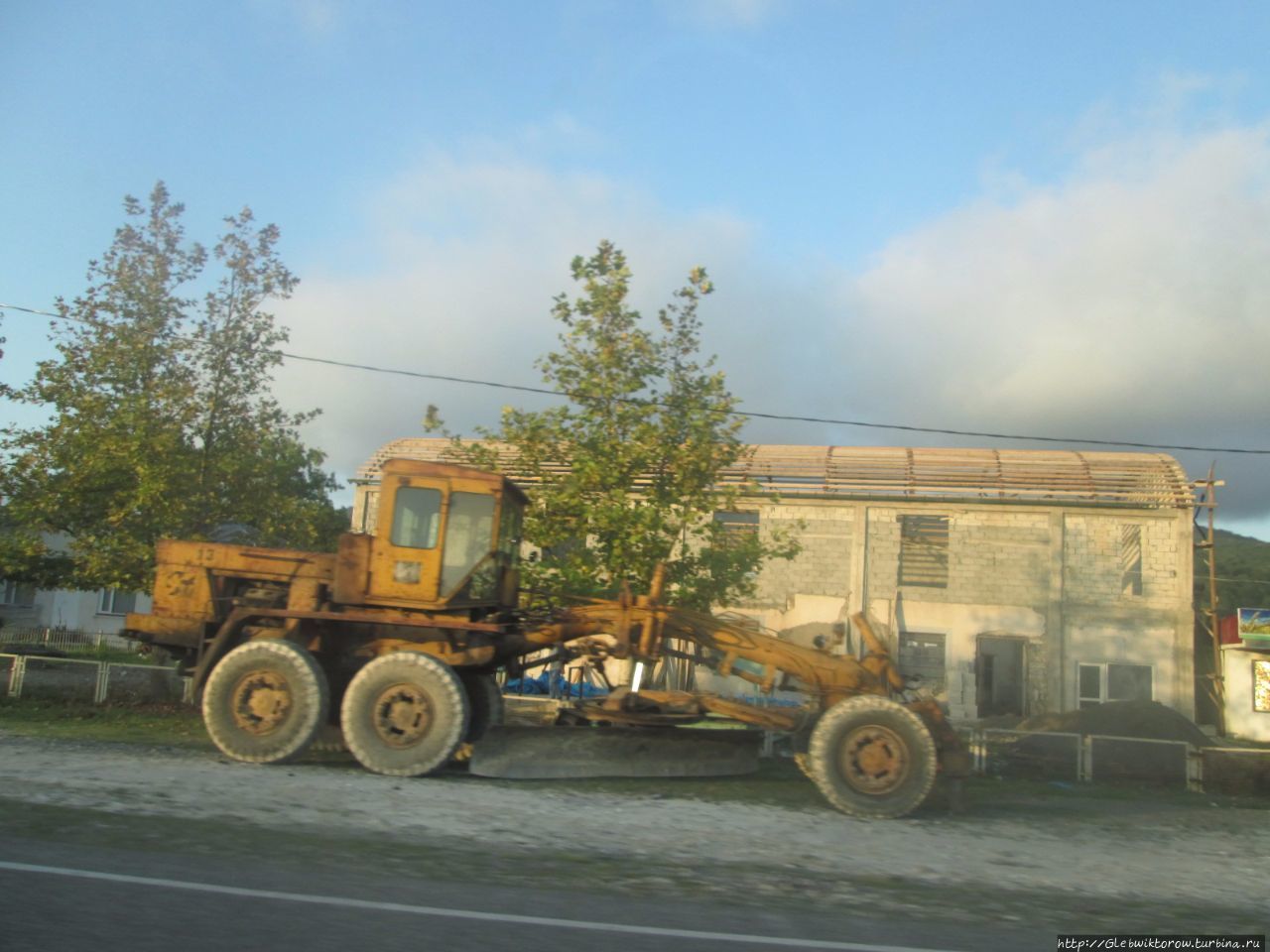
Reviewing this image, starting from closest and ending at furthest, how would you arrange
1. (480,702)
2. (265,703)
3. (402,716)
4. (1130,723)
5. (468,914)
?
1. (468,914)
2. (402,716)
3. (265,703)
4. (480,702)
5. (1130,723)

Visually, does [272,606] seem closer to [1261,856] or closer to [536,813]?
[536,813]

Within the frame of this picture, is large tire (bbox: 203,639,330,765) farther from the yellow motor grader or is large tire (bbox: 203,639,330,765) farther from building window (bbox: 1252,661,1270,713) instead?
building window (bbox: 1252,661,1270,713)

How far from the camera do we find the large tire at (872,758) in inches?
414

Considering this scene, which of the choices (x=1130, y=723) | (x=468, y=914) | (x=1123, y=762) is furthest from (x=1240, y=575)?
(x=468, y=914)

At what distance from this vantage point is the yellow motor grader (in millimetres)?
10781

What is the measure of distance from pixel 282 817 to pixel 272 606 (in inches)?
165

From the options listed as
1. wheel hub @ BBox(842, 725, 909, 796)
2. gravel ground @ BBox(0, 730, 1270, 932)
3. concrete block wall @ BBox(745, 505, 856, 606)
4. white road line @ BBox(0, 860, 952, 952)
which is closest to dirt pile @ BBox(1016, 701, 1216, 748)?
gravel ground @ BBox(0, 730, 1270, 932)

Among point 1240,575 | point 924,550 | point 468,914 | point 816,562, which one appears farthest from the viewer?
point 1240,575

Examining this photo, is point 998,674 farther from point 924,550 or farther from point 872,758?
point 872,758

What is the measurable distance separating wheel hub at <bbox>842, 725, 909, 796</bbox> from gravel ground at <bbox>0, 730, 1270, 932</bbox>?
0.46 metres

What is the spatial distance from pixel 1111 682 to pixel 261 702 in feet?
75.8

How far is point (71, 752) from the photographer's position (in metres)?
11.8

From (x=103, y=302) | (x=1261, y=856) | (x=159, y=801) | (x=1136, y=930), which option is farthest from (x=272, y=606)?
(x=1261, y=856)

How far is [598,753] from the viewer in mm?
11828
